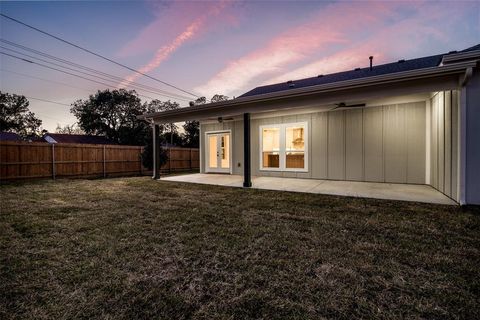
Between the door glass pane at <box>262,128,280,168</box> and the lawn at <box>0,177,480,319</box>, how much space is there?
483 centimetres

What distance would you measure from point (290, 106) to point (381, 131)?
10.8 feet

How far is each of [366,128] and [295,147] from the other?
94.7 inches

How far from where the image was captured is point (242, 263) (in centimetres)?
213

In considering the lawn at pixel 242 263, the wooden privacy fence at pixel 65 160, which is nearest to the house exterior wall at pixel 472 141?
the lawn at pixel 242 263

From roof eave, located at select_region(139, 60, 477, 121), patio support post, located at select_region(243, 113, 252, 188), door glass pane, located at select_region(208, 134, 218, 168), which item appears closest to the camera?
roof eave, located at select_region(139, 60, 477, 121)

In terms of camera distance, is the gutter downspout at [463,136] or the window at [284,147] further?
the window at [284,147]

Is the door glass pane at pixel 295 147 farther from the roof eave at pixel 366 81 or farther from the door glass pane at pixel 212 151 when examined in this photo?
the door glass pane at pixel 212 151

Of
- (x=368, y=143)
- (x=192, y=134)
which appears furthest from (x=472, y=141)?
(x=192, y=134)

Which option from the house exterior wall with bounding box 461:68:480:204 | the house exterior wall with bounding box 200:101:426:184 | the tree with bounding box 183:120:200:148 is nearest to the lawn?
the house exterior wall with bounding box 461:68:480:204

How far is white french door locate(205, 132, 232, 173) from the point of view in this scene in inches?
405

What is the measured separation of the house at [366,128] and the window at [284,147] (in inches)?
1.5

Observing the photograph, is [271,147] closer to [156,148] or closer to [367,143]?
[367,143]

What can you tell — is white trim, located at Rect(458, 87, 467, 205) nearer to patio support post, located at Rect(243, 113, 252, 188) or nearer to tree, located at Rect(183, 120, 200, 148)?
patio support post, located at Rect(243, 113, 252, 188)

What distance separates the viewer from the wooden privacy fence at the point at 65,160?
8117 millimetres
